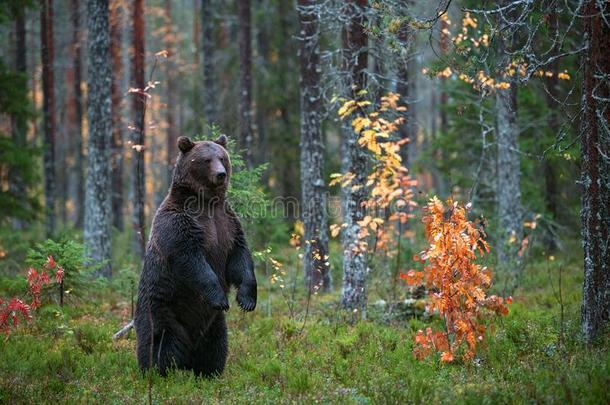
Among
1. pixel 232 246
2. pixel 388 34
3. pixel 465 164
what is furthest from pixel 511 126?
pixel 232 246

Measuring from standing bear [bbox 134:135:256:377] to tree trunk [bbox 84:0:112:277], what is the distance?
7.19m

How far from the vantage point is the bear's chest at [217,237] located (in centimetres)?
774

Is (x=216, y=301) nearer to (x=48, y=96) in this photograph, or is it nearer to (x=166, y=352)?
(x=166, y=352)

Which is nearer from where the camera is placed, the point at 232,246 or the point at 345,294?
the point at 232,246

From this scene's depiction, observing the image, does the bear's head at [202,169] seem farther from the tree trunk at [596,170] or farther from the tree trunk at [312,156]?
the tree trunk at [312,156]

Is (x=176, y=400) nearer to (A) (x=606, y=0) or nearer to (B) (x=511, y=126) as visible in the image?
(A) (x=606, y=0)

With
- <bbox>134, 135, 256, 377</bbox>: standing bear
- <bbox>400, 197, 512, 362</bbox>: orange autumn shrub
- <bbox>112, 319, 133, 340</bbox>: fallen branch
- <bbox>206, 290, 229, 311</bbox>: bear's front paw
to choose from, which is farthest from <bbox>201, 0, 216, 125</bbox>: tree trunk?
<bbox>400, 197, 512, 362</bbox>: orange autumn shrub

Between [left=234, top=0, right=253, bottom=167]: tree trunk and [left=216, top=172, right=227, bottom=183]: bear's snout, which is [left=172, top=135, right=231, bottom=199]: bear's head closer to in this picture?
[left=216, top=172, right=227, bottom=183]: bear's snout

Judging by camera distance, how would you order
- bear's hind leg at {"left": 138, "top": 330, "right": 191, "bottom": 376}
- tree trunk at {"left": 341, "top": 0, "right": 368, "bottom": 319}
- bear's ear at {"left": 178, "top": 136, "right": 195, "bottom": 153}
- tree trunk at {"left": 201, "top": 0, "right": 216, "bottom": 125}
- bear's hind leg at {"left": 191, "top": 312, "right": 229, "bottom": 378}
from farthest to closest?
tree trunk at {"left": 201, "top": 0, "right": 216, "bottom": 125}, tree trunk at {"left": 341, "top": 0, "right": 368, "bottom": 319}, bear's ear at {"left": 178, "top": 136, "right": 195, "bottom": 153}, bear's hind leg at {"left": 191, "top": 312, "right": 229, "bottom": 378}, bear's hind leg at {"left": 138, "top": 330, "right": 191, "bottom": 376}

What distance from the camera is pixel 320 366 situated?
26.0 feet

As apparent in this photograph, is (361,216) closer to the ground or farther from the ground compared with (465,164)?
closer to the ground

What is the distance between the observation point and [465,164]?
66.9ft

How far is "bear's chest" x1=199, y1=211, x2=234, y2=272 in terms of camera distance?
7.74m

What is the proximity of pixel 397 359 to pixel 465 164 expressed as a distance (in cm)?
1341
